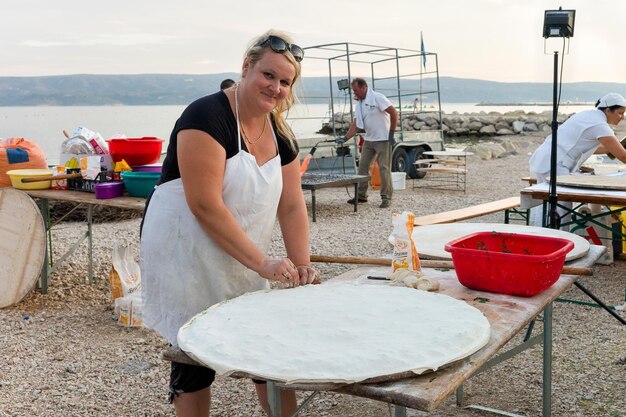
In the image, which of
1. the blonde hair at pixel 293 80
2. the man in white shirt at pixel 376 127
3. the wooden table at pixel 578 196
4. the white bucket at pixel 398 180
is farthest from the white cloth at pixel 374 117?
the blonde hair at pixel 293 80

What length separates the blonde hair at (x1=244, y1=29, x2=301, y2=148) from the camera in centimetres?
200

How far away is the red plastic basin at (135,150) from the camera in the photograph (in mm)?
4559

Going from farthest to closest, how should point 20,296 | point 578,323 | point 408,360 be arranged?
point 20,296 < point 578,323 < point 408,360

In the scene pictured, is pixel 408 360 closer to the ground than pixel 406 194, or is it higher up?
higher up

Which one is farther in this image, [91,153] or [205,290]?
[91,153]

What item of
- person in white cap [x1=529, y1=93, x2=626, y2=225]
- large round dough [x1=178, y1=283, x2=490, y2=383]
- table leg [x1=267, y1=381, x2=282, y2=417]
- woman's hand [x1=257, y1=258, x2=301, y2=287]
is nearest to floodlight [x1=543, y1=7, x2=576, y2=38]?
person in white cap [x1=529, y1=93, x2=626, y2=225]

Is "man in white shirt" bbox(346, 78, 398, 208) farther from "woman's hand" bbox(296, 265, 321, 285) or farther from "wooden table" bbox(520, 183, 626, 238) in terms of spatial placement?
"woman's hand" bbox(296, 265, 321, 285)

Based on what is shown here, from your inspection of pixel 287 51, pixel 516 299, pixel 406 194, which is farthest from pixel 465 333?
pixel 406 194

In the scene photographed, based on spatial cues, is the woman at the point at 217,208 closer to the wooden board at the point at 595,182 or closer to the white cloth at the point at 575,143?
the wooden board at the point at 595,182

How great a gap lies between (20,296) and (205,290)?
A: 10.0 feet

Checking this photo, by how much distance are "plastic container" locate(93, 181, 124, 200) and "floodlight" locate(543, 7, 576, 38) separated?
2.95 m

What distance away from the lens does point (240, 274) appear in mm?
2104

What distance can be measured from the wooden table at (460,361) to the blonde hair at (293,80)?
1.84ft

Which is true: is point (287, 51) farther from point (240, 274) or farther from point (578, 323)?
point (578, 323)
